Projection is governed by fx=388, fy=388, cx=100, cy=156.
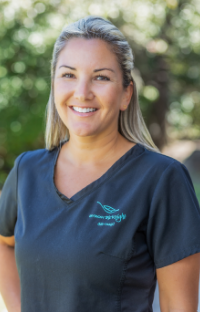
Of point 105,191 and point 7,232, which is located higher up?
point 105,191

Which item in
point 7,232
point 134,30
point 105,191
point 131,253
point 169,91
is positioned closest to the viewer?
point 131,253

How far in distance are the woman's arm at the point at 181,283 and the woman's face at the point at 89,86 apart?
0.74 meters

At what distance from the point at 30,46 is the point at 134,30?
9.43 ft

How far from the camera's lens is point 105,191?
181cm

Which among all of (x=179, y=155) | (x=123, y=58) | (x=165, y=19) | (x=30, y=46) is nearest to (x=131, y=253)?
(x=123, y=58)

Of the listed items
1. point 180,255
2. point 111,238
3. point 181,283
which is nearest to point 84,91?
point 111,238

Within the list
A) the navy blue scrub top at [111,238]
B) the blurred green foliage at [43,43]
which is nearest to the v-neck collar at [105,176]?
the navy blue scrub top at [111,238]

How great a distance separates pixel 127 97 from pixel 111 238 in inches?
29.8

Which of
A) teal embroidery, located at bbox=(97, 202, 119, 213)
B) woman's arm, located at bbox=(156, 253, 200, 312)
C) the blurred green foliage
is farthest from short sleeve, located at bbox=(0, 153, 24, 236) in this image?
the blurred green foliage

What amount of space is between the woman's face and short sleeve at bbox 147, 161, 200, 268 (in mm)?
450

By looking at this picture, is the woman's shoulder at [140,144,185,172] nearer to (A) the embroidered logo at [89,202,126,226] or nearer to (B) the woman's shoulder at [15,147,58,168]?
(A) the embroidered logo at [89,202,126,226]

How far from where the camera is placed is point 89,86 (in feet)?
6.02

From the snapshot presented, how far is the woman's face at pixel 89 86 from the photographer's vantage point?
183 cm

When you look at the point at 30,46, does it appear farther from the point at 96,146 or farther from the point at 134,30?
the point at 96,146
